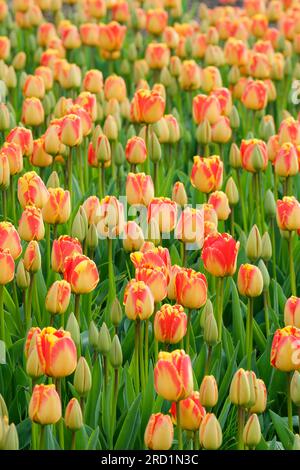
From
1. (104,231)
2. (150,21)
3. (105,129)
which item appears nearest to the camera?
(104,231)

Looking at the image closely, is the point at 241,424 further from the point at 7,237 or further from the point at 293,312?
the point at 7,237

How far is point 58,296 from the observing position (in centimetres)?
288

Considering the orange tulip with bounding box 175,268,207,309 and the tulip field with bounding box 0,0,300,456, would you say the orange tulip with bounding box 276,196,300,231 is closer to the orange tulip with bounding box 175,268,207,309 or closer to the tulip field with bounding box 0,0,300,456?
the tulip field with bounding box 0,0,300,456

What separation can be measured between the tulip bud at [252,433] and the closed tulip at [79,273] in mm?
631

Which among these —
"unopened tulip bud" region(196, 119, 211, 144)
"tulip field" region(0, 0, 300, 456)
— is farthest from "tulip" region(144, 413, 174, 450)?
"unopened tulip bud" region(196, 119, 211, 144)

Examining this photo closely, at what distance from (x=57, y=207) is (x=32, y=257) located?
0.26 metres

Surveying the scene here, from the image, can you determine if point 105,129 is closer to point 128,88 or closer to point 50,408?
point 128,88

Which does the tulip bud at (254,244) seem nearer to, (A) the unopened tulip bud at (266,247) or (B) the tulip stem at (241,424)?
(A) the unopened tulip bud at (266,247)

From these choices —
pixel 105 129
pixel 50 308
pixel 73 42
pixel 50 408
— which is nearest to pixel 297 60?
pixel 73 42

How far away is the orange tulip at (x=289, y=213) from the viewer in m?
3.34

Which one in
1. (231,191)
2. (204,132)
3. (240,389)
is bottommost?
(240,389)

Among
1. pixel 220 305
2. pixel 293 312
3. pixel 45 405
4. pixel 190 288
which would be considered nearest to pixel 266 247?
pixel 220 305

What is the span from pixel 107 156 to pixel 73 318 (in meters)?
1.33

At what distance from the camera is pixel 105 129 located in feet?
14.6
